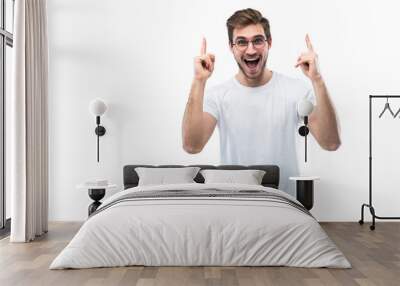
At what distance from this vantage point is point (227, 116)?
23.5 ft

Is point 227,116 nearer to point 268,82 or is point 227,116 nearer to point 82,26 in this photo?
point 268,82

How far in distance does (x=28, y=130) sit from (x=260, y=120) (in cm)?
285

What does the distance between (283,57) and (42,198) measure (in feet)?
11.2

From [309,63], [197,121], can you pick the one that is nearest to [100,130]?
[197,121]

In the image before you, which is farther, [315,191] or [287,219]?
[315,191]

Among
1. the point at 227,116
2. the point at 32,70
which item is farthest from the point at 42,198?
the point at 227,116

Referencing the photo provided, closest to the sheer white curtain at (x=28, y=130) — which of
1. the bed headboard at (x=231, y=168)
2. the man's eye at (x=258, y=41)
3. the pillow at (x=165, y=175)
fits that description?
the bed headboard at (x=231, y=168)

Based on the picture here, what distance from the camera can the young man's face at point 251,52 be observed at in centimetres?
717

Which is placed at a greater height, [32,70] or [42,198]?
[32,70]

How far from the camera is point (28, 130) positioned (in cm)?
588

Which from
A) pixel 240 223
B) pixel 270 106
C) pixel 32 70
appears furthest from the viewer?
pixel 270 106

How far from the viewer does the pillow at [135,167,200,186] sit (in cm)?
661

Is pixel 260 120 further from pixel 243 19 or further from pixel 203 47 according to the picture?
pixel 243 19

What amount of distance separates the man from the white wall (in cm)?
10
